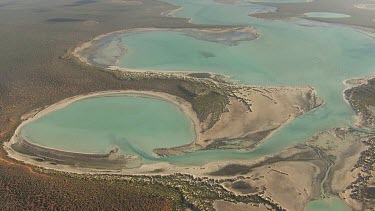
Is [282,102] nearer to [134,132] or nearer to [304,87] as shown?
[304,87]

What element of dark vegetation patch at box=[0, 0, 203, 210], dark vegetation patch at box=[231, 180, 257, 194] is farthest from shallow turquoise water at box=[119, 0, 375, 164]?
dark vegetation patch at box=[0, 0, 203, 210]

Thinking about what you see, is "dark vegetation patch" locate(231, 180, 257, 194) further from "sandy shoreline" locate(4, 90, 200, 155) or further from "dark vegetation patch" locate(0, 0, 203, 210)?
"sandy shoreline" locate(4, 90, 200, 155)

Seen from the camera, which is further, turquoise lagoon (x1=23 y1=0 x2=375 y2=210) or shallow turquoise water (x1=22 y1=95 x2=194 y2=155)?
turquoise lagoon (x1=23 y1=0 x2=375 y2=210)

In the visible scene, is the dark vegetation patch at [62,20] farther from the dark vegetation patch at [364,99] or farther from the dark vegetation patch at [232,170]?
the dark vegetation patch at [232,170]

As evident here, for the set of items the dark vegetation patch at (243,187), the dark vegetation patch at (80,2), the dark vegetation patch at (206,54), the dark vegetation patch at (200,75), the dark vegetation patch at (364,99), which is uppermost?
the dark vegetation patch at (80,2)

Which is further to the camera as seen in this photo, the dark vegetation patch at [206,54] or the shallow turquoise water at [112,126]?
the dark vegetation patch at [206,54]

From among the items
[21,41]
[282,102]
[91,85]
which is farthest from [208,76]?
[21,41]

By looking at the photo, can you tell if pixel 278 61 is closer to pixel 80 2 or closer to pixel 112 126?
pixel 112 126

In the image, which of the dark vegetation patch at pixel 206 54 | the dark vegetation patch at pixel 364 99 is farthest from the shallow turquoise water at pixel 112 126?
the dark vegetation patch at pixel 364 99
